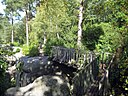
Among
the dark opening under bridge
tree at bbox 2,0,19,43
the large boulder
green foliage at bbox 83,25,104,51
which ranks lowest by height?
the large boulder

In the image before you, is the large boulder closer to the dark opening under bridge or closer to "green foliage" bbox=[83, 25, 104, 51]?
the dark opening under bridge

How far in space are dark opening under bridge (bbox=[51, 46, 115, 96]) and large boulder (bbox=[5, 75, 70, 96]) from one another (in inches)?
49.1

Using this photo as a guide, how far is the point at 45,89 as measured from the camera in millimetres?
10195

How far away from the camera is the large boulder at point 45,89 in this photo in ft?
32.8

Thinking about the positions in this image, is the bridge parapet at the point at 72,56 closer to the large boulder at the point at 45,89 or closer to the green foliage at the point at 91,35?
the large boulder at the point at 45,89

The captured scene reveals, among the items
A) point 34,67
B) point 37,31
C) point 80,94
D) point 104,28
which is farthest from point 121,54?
point 37,31

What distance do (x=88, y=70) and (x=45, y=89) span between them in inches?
94.8

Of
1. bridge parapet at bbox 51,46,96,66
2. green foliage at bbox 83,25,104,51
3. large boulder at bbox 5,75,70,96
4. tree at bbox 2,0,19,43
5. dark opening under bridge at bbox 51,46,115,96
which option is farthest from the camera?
tree at bbox 2,0,19,43

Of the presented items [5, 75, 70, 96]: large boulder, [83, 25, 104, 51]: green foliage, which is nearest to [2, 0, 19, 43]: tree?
[83, 25, 104, 51]: green foliage

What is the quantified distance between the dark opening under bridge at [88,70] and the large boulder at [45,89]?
1.25 meters

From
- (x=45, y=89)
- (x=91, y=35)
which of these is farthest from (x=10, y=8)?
(x=45, y=89)

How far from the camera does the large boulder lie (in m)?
10.0

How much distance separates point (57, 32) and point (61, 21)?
2.09 m

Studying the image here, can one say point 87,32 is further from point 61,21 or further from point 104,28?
point 61,21
